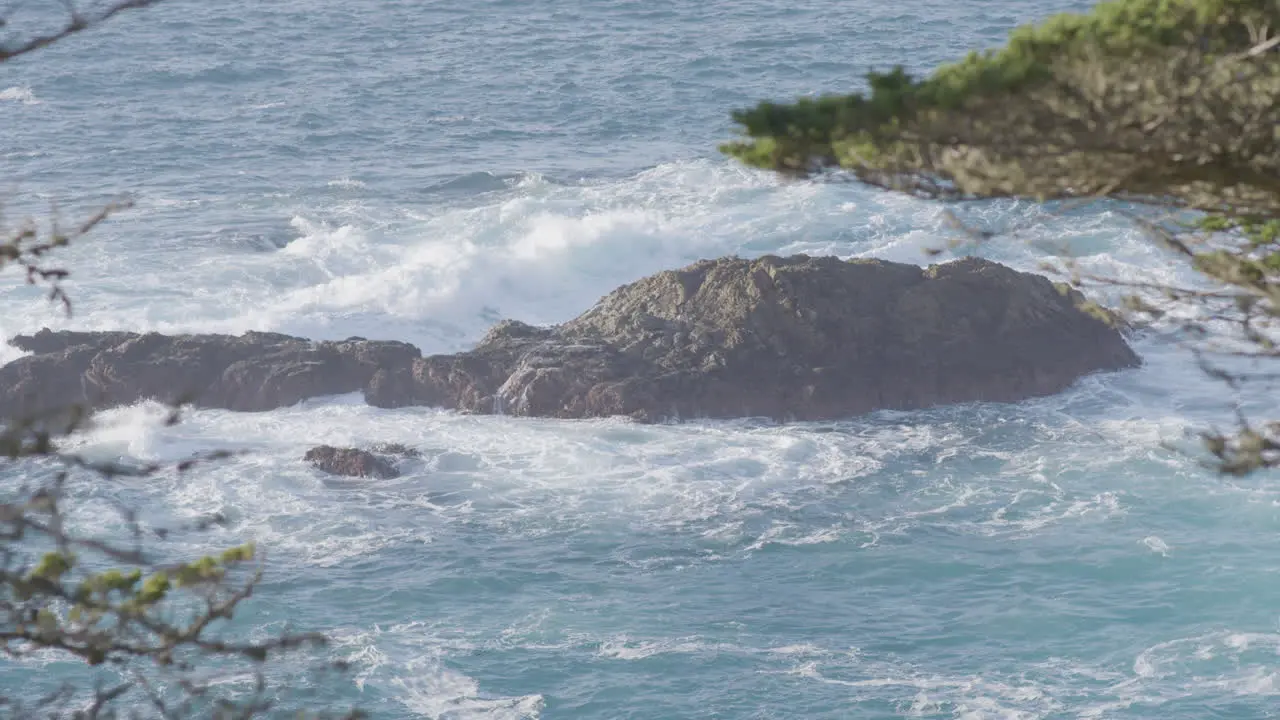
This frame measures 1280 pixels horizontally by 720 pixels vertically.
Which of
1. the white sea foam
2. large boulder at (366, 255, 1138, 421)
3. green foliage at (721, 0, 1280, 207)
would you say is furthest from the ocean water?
the white sea foam

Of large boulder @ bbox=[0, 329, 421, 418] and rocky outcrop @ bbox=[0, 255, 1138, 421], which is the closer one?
A: rocky outcrop @ bbox=[0, 255, 1138, 421]

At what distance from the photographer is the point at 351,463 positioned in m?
20.5

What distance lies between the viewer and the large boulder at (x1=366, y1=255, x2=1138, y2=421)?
22203mm

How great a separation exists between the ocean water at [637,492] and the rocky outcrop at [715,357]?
0.49m

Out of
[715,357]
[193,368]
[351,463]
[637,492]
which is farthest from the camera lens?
[193,368]

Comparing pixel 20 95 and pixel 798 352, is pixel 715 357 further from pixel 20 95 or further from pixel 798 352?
pixel 20 95

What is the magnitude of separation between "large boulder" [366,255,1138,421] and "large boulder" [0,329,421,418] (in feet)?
2.60

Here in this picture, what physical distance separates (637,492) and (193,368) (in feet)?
24.3

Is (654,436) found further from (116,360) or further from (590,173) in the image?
(590,173)

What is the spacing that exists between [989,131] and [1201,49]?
1124 mm

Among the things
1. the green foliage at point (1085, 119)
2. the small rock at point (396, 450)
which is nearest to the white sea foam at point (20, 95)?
the small rock at point (396, 450)

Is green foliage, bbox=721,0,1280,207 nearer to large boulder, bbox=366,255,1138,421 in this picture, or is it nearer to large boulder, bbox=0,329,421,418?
large boulder, bbox=366,255,1138,421

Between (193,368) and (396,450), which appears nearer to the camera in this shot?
(396,450)

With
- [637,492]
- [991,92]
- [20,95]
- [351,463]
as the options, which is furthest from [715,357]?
[20,95]
